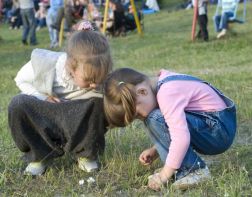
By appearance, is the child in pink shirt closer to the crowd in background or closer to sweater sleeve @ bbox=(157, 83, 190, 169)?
sweater sleeve @ bbox=(157, 83, 190, 169)

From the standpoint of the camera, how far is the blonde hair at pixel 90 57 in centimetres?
289

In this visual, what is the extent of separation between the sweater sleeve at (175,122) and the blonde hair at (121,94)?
0.44 ft

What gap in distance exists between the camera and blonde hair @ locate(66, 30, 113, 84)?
2.89 m

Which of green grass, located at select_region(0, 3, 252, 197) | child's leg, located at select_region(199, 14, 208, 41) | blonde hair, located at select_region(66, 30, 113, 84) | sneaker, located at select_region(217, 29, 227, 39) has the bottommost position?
sneaker, located at select_region(217, 29, 227, 39)

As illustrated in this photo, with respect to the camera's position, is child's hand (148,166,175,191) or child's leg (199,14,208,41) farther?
child's leg (199,14,208,41)

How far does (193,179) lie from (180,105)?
356 millimetres

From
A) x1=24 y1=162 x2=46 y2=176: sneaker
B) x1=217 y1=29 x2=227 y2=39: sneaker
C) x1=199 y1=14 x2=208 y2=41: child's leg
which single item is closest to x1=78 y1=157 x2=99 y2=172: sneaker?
x1=24 y1=162 x2=46 y2=176: sneaker

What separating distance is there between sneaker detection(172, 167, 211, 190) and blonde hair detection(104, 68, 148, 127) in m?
0.37

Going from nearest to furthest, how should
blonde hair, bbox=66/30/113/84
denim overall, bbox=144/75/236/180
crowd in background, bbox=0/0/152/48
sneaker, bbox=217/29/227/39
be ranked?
denim overall, bbox=144/75/236/180 → blonde hair, bbox=66/30/113/84 → sneaker, bbox=217/29/227/39 → crowd in background, bbox=0/0/152/48

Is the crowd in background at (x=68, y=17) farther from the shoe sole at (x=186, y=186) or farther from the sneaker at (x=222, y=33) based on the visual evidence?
the shoe sole at (x=186, y=186)

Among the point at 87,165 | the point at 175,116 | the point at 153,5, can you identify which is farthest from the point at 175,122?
the point at 153,5

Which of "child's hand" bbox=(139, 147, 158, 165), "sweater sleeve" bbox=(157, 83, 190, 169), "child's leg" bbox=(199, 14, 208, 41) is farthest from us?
"child's leg" bbox=(199, 14, 208, 41)

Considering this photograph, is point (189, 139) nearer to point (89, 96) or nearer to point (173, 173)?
point (173, 173)

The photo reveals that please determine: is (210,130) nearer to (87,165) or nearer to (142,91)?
(142,91)
